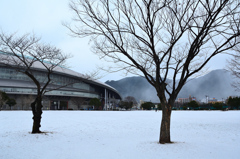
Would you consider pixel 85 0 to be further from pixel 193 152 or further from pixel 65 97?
pixel 65 97

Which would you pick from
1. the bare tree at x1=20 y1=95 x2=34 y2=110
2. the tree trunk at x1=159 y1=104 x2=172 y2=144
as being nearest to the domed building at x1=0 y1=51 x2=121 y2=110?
the bare tree at x1=20 y1=95 x2=34 y2=110

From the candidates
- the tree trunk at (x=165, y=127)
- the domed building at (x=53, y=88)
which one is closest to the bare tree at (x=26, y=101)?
the domed building at (x=53, y=88)

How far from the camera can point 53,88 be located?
69062 mm

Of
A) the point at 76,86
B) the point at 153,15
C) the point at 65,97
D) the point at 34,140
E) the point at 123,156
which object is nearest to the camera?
the point at 123,156

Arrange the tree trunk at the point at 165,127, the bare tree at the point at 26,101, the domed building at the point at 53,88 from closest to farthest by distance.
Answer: the tree trunk at the point at 165,127
the bare tree at the point at 26,101
the domed building at the point at 53,88

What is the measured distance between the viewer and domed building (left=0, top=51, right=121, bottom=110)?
203 feet

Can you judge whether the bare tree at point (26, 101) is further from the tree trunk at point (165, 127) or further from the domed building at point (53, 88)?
the tree trunk at point (165, 127)

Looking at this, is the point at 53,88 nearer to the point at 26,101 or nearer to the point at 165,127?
the point at 26,101

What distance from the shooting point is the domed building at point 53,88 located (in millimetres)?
61812

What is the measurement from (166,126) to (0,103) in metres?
39.7

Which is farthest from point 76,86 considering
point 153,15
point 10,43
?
point 153,15

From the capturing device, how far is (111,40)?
9773 millimetres

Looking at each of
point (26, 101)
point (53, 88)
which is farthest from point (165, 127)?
point (53, 88)

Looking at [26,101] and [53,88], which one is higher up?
[53,88]
